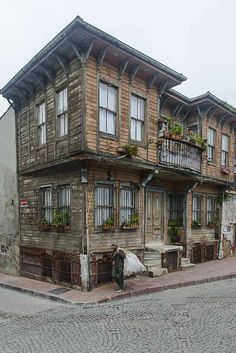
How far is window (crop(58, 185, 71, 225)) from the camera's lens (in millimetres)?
12422

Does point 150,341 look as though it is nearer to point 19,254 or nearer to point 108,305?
point 108,305

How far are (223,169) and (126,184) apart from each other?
7.68 meters

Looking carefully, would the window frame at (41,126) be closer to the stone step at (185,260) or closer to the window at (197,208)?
the stone step at (185,260)

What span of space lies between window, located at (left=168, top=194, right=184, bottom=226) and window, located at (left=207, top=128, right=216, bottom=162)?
273cm

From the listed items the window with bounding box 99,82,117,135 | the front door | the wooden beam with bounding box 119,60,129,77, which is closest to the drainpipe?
the window with bounding box 99,82,117,135

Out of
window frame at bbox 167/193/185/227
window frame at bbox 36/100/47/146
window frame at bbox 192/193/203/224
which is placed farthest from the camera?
window frame at bbox 192/193/203/224

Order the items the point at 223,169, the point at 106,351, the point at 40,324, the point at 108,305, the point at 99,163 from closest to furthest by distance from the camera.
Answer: the point at 106,351 → the point at 40,324 → the point at 108,305 → the point at 99,163 → the point at 223,169

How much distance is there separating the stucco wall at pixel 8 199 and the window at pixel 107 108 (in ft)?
19.0

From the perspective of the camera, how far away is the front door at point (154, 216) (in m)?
15.1

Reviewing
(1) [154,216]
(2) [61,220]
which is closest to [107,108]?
(2) [61,220]

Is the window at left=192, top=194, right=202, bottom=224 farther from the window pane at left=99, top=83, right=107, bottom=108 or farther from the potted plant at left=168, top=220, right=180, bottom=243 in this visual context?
the window pane at left=99, top=83, right=107, bottom=108

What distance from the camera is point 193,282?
40.8 ft

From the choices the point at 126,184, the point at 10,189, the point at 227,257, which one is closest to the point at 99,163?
the point at 126,184

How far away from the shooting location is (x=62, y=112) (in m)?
12.6
